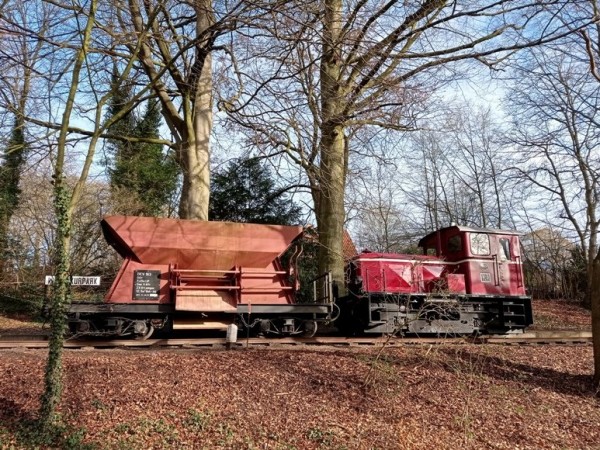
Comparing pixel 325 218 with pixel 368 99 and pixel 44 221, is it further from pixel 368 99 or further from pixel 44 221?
pixel 44 221

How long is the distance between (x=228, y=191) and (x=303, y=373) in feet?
47.4

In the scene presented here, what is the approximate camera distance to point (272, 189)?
21719 millimetres

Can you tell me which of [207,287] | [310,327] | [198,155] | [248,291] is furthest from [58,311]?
[198,155]

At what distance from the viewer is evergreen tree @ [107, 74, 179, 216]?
67.7 ft

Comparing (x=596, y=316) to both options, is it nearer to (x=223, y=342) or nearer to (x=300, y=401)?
(x=300, y=401)

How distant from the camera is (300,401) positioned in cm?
697

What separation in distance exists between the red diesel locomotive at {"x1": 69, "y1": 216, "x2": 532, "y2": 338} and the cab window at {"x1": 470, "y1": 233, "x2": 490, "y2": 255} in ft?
1.39

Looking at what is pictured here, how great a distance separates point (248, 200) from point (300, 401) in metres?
15.0

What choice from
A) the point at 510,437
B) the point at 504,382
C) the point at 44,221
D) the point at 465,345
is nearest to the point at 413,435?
the point at 510,437

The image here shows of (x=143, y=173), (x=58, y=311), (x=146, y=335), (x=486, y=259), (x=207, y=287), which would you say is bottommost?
(x=146, y=335)

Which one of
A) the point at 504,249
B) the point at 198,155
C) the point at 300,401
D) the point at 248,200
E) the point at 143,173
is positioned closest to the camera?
the point at 300,401

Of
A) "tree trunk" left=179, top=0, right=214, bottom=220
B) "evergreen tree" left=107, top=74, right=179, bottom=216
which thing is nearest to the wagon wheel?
"tree trunk" left=179, top=0, right=214, bottom=220

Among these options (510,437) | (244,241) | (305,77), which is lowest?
(510,437)

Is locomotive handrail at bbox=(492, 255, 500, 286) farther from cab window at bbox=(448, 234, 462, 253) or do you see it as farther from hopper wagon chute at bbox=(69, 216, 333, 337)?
hopper wagon chute at bbox=(69, 216, 333, 337)
